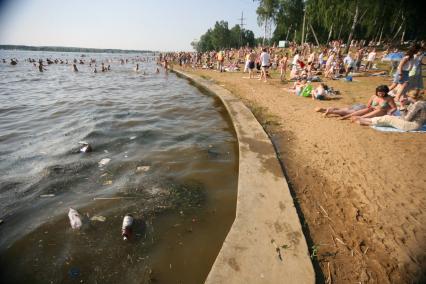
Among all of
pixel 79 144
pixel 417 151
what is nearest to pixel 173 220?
pixel 79 144

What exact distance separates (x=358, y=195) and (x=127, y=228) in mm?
3468

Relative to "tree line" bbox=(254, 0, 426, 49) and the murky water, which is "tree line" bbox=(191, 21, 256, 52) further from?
the murky water

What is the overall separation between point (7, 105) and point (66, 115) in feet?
15.9

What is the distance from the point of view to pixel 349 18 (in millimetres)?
30953

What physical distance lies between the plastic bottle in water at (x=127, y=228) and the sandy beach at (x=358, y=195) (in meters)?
2.32

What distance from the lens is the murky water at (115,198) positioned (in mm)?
2729

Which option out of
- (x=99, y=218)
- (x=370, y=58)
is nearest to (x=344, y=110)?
(x=99, y=218)

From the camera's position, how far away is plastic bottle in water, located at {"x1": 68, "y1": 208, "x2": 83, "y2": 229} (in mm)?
3311

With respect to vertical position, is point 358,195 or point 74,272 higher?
point 358,195

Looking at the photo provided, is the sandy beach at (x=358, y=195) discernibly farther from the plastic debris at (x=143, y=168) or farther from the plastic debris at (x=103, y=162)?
the plastic debris at (x=103, y=162)

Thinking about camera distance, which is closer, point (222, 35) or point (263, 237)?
point (263, 237)

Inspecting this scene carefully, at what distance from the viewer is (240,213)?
10.3 feet

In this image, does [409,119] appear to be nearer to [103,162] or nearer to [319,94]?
[319,94]

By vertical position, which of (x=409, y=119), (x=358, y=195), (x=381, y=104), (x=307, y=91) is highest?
(x=381, y=104)
